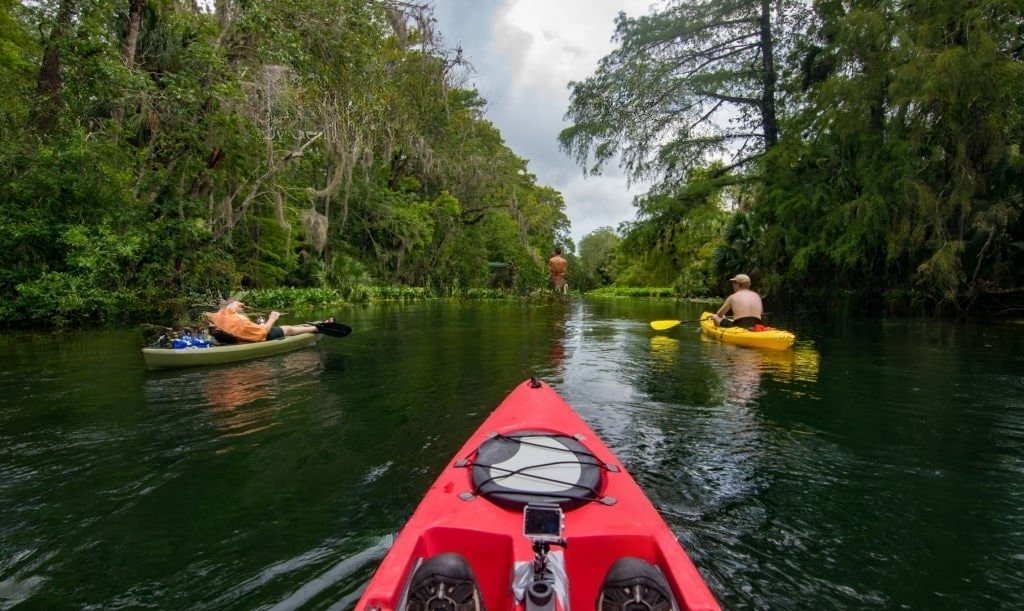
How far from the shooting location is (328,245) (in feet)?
80.7

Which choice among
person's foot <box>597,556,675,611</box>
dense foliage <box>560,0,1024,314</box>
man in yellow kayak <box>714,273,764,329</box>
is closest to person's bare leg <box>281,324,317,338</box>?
man in yellow kayak <box>714,273,764,329</box>

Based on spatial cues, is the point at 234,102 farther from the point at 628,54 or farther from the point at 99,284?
the point at 628,54

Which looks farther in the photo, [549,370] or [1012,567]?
[549,370]

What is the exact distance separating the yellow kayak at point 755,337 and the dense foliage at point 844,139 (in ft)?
20.8

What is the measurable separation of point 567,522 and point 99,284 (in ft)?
40.5

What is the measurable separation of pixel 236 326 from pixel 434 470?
602cm

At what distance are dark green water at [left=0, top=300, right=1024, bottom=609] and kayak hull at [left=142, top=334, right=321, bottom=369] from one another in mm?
266

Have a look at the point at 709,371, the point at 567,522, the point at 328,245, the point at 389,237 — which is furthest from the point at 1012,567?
the point at 389,237

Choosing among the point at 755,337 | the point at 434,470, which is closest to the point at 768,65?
the point at 755,337

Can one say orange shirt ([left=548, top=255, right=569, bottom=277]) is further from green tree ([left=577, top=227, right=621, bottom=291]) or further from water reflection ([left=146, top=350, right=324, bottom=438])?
green tree ([left=577, top=227, right=621, bottom=291])

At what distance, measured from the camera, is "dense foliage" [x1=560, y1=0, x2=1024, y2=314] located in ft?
41.3

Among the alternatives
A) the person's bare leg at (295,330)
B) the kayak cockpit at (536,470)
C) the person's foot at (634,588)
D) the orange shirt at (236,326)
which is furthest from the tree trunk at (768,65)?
the person's foot at (634,588)

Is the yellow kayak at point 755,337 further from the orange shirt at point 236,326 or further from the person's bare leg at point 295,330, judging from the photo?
the orange shirt at point 236,326

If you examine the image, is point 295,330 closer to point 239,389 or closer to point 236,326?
point 236,326
